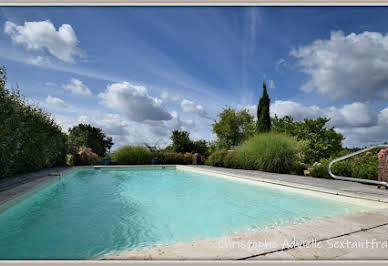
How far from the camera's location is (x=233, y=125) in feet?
70.1

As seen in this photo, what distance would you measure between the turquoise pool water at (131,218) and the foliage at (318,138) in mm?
8139

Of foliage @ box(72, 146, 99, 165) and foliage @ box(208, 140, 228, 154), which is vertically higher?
foliage @ box(208, 140, 228, 154)

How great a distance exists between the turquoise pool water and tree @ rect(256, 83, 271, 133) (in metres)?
9.66

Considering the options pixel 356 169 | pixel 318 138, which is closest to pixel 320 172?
pixel 356 169

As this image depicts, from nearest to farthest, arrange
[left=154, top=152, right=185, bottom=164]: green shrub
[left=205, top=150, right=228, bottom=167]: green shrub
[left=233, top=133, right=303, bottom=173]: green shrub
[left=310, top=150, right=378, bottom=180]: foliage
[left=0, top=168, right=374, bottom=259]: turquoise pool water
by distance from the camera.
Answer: [left=0, top=168, right=374, bottom=259]: turquoise pool water
[left=310, top=150, right=378, bottom=180]: foliage
[left=233, top=133, right=303, bottom=173]: green shrub
[left=205, top=150, right=228, bottom=167]: green shrub
[left=154, top=152, right=185, bottom=164]: green shrub

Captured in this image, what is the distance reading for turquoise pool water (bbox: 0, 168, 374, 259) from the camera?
7.11 ft

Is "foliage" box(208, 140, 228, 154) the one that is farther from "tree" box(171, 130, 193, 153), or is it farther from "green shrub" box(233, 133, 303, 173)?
"green shrub" box(233, 133, 303, 173)

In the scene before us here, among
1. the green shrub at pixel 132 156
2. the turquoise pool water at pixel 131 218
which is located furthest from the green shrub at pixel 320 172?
the green shrub at pixel 132 156

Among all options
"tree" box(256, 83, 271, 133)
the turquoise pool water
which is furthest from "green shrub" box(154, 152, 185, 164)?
the turquoise pool water

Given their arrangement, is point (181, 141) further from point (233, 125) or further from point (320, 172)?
point (320, 172)

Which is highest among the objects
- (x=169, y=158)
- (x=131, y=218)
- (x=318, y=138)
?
(x=318, y=138)

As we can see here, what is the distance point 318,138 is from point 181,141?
8.65 m

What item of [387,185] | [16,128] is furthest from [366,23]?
[16,128]

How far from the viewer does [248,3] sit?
9.87ft
